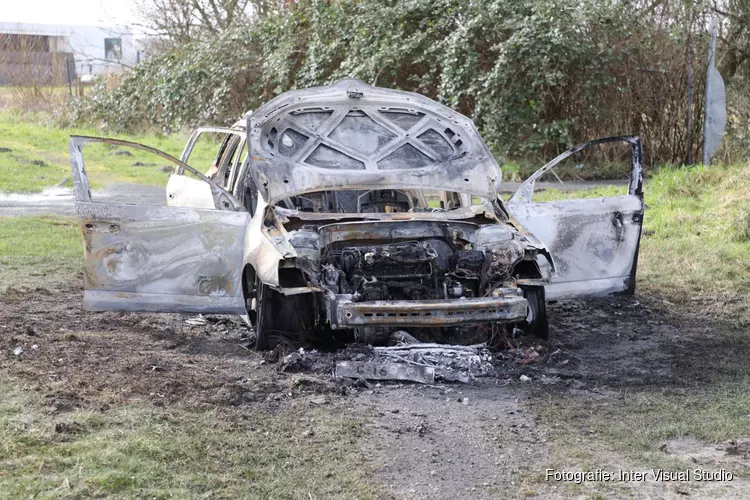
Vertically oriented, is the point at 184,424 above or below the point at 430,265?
below

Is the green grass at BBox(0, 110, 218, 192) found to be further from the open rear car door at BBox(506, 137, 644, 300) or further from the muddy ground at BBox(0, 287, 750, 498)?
the open rear car door at BBox(506, 137, 644, 300)

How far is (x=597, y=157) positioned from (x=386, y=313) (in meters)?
11.7

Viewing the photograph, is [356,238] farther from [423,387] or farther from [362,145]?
[423,387]

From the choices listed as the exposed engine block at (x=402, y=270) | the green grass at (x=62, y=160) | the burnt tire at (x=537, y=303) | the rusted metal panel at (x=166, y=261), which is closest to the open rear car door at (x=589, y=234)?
the burnt tire at (x=537, y=303)

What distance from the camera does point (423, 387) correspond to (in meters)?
6.38

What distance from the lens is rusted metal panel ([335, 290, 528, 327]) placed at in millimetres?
6508

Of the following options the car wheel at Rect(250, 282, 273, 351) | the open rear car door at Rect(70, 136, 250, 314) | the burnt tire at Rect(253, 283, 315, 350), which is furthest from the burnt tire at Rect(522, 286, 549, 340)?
the open rear car door at Rect(70, 136, 250, 314)

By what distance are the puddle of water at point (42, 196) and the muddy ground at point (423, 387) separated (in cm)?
717

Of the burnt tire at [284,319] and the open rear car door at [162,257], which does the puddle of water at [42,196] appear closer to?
the open rear car door at [162,257]

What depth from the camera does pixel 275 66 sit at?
20.6 m

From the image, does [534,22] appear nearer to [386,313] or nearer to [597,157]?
[597,157]

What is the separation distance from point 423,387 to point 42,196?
1146 centimetres

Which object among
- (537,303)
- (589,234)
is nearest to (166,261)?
(537,303)

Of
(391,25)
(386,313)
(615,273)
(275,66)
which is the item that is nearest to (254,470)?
(386,313)
